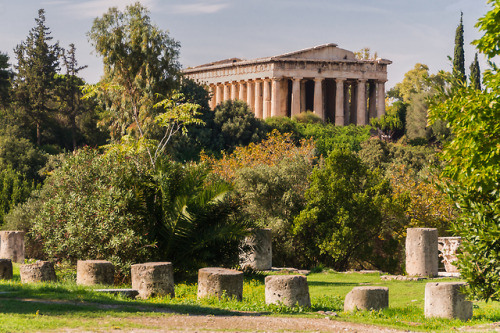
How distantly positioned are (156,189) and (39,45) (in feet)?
129

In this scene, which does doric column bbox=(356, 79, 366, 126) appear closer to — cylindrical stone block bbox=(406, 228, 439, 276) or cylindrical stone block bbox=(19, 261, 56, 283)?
cylindrical stone block bbox=(406, 228, 439, 276)

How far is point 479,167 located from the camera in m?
10.9

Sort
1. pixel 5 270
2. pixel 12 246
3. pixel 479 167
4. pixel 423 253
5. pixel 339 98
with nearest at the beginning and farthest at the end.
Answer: pixel 479 167, pixel 5 270, pixel 423 253, pixel 12 246, pixel 339 98

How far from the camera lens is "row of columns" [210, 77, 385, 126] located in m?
74.8

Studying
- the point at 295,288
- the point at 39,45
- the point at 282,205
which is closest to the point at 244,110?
the point at 39,45

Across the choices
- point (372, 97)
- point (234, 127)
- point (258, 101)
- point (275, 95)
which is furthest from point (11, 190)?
point (372, 97)

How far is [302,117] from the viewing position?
68.7 m

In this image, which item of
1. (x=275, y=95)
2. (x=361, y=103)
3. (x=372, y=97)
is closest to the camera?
(x=275, y=95)

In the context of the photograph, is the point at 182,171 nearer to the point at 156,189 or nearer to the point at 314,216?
the point at 156,189

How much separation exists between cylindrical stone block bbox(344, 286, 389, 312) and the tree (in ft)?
12.4

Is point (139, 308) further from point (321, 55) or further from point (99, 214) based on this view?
point (321, 55)

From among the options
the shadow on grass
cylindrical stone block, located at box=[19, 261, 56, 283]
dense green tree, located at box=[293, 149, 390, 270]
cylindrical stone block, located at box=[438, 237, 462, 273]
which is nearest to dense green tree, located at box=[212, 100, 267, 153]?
dense green tree, located at box=[293, 149, 390, 270]

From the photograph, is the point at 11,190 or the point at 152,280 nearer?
the point at 152,280

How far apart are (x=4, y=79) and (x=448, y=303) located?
4901 centimetres
